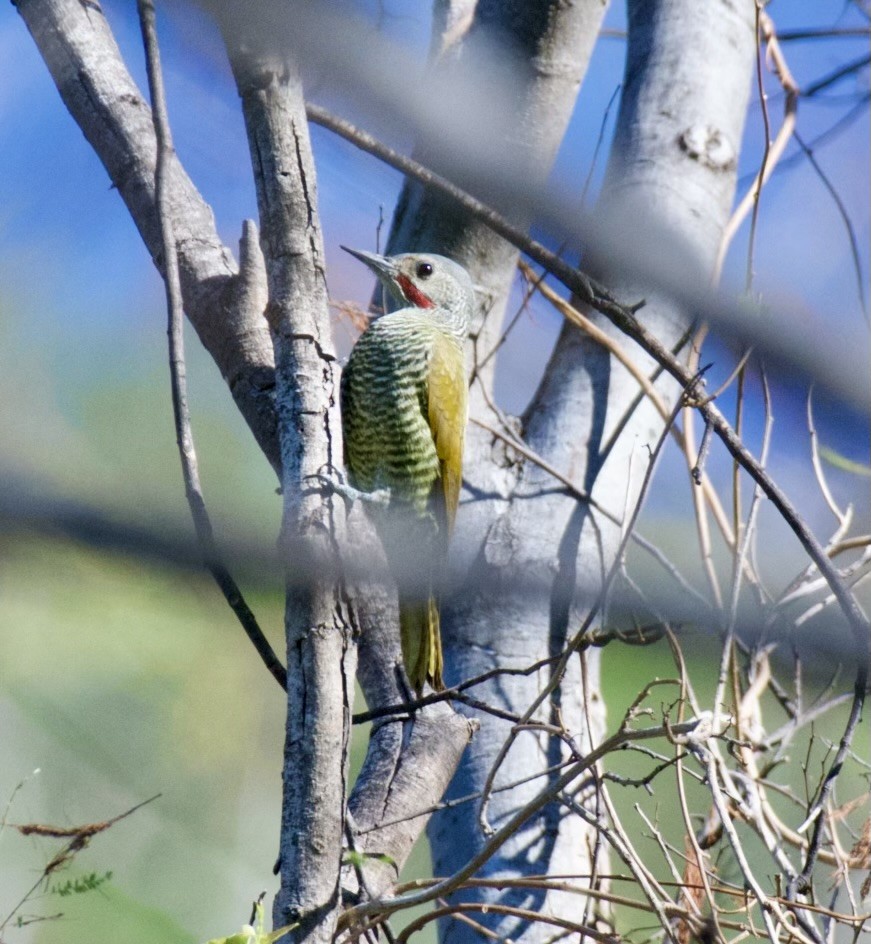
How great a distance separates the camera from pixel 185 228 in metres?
2.23

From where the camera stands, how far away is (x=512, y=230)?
151 cm

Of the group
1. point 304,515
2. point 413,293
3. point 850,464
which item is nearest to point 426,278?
point 413,293

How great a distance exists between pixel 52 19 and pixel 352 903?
157cm

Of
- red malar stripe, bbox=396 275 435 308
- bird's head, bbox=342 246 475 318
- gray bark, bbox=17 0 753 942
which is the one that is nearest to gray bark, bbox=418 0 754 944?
gray bark, bbox=17 0 753 942

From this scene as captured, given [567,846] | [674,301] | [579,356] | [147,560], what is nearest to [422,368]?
[579,356]

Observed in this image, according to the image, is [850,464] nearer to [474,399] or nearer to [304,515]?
[304,515]

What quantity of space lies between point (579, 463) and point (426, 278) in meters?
0.73

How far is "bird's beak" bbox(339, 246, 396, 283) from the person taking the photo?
3.34 metres

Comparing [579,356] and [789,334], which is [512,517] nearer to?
[579,356]

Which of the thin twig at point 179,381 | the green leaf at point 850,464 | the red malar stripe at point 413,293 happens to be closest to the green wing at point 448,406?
the red malar stripe at point 413,293

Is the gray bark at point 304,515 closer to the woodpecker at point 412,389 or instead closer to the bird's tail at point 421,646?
the bird's tail at point 421,646

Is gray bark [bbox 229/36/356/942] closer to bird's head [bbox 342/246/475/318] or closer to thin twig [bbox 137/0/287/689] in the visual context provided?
thin twig [bbox 137/0/287/689]

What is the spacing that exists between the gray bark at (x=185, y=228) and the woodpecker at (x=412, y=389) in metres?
0.97

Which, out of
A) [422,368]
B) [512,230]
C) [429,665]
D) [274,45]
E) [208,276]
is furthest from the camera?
[422,368]
